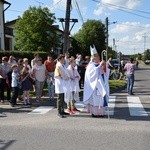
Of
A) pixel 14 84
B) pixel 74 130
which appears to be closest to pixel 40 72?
pixel 14 84

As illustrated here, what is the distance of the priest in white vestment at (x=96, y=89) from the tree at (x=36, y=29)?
40.4m

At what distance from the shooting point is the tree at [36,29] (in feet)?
171

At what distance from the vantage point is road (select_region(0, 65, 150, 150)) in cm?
834

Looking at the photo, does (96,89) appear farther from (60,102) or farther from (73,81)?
(73,81)

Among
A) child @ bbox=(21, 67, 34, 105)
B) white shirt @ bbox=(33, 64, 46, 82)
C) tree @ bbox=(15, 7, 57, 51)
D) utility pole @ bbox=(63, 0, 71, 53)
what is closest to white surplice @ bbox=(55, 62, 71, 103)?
child @ bbox=(21, 67, 34, 105)

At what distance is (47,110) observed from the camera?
13.9m

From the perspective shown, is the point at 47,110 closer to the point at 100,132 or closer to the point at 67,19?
the point at 100,132

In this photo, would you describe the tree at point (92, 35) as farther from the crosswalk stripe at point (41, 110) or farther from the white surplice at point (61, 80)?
the white surplice at point (61, 80)

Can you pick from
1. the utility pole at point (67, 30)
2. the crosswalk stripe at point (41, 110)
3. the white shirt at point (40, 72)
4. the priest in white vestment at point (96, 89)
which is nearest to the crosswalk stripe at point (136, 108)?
the priest in white vestment at point (96, 89)

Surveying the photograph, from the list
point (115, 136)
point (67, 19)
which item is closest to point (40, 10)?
point (67, 19)

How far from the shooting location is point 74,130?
32.7 ft

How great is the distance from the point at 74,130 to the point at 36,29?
4413 centimetres

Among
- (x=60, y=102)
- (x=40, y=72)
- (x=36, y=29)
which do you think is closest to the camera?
(x=60, y=102)

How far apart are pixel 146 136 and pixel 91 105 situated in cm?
336
